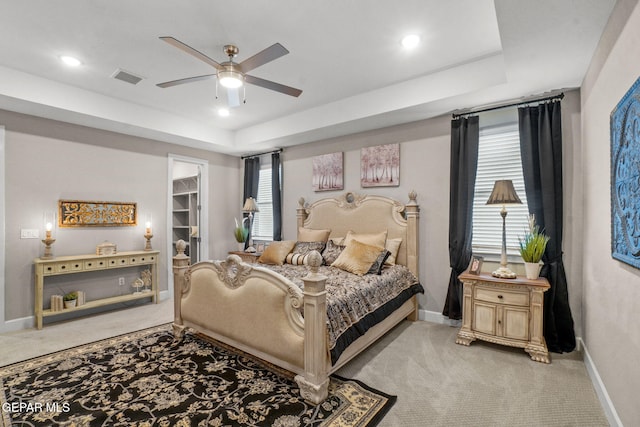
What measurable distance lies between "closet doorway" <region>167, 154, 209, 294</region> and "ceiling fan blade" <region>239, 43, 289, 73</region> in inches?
129

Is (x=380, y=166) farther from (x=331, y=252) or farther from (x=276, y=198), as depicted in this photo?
(x=276, y=198)

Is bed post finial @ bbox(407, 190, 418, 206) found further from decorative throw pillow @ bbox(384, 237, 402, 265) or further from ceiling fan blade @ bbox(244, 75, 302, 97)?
ceiling fan blade @ bbox(244, 75, 302, 97)

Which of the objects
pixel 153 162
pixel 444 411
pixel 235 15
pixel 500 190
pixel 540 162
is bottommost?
pixel 444 411

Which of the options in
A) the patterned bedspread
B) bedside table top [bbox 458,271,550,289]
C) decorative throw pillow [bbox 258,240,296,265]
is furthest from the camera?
decorative throw pillow [bbox 258,240,296,265]

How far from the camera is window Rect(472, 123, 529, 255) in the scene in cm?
326

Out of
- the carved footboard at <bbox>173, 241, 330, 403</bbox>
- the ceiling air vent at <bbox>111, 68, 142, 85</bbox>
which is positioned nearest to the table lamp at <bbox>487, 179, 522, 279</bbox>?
the carved footboard at <bbox>173, 241, 330, 403</bbox>

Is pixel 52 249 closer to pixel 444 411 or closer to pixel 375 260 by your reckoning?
pixel 375 260

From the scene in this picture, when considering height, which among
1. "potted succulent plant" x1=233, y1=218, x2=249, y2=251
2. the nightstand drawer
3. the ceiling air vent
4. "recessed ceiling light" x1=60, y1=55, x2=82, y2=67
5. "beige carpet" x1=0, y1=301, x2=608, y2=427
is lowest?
"beige carpet" x1=0, y1=301, x2=608, y2=427

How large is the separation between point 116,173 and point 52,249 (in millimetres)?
1259

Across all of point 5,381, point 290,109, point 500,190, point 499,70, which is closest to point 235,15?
point 290,109

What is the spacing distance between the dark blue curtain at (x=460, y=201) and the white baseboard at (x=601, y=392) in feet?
3.78

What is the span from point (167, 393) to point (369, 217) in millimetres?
2922

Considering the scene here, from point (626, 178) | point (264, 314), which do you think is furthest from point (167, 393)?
point (626, 178)

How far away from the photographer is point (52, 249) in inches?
152
